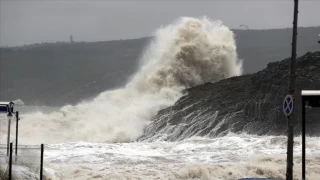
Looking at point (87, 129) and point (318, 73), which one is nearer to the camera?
point (318, 73)

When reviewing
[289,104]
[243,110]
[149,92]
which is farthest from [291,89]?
[149,92]

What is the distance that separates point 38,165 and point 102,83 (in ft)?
521

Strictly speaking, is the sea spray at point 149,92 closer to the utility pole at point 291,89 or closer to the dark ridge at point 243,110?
the dark ridge at point 243,110

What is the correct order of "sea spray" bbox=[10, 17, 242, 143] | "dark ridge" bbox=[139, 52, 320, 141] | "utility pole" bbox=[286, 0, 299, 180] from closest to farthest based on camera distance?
"utility pole" bbox=[286, 0, 299, 180] < "dark ridge" bbox=[139, 52, 320, 141] < "sea spray" bbox=[10, 17, 242, 143]

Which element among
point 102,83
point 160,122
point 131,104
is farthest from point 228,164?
point 102,83

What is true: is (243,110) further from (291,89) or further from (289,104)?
(289,104)

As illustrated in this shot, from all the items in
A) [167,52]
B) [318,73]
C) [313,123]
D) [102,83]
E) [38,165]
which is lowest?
[38,165]

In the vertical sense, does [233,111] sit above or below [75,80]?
below

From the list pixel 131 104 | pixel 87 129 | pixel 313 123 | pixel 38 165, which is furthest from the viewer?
pixel 131 104

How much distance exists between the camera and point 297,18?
39.8ft

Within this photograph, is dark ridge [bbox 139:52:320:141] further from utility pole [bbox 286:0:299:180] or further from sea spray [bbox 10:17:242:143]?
utility pole [bbox 286:0:299:180]

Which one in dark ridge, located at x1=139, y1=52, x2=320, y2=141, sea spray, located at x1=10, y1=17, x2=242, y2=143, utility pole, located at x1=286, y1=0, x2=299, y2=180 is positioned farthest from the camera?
sea spray, located at x1=10, y1=17, x2=242, y2=143

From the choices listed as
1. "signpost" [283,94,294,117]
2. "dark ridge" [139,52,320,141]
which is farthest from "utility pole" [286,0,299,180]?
"dark ridge" [139,52,320,141]

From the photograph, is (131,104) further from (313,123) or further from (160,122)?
(313,123)
